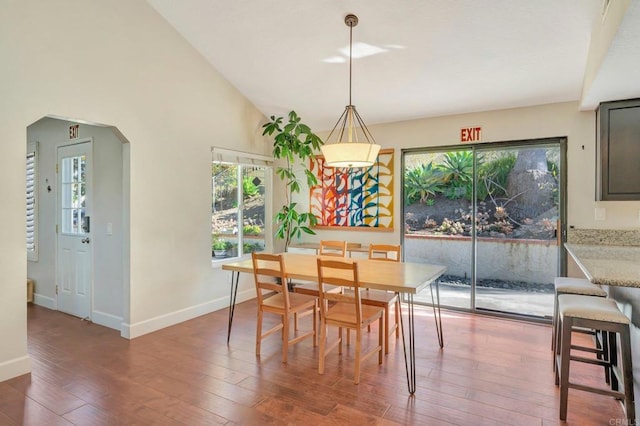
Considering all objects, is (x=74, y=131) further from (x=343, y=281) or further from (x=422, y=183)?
(x=422, y=183)

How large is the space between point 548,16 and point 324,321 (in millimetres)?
3000

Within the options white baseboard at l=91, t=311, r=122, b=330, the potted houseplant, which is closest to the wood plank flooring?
white baseboard at l=91, t=311, r=122, b=330

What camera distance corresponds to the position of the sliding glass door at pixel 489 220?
4191 mm

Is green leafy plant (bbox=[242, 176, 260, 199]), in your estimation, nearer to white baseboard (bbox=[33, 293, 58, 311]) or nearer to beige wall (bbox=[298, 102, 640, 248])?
beige wall (bbox=[298, 102, 640, 248])

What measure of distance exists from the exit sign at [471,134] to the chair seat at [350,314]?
2593 mm

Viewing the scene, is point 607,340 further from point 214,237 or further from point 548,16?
point 214,237

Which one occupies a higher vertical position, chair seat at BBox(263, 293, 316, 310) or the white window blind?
the white window blind

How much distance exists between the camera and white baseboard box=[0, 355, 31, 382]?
278 cm

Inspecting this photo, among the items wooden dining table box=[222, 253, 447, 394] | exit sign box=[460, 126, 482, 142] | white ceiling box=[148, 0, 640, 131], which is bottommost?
wooden dining table box=[222, 253, 447, 394]

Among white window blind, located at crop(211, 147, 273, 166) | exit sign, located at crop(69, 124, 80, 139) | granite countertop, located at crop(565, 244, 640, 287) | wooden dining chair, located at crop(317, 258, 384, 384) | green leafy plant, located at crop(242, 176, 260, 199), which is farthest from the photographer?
green leafy plant, located at crop(242, 176, 260, 199)

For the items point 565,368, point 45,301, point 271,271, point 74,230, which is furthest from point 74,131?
point 565,368

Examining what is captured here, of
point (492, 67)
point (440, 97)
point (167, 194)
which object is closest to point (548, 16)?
point (492, 67)

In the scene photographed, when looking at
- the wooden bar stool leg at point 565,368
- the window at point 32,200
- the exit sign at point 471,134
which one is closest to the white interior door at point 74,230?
the window at point 32,200

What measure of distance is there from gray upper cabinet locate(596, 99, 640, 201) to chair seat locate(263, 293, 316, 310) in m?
2.80
